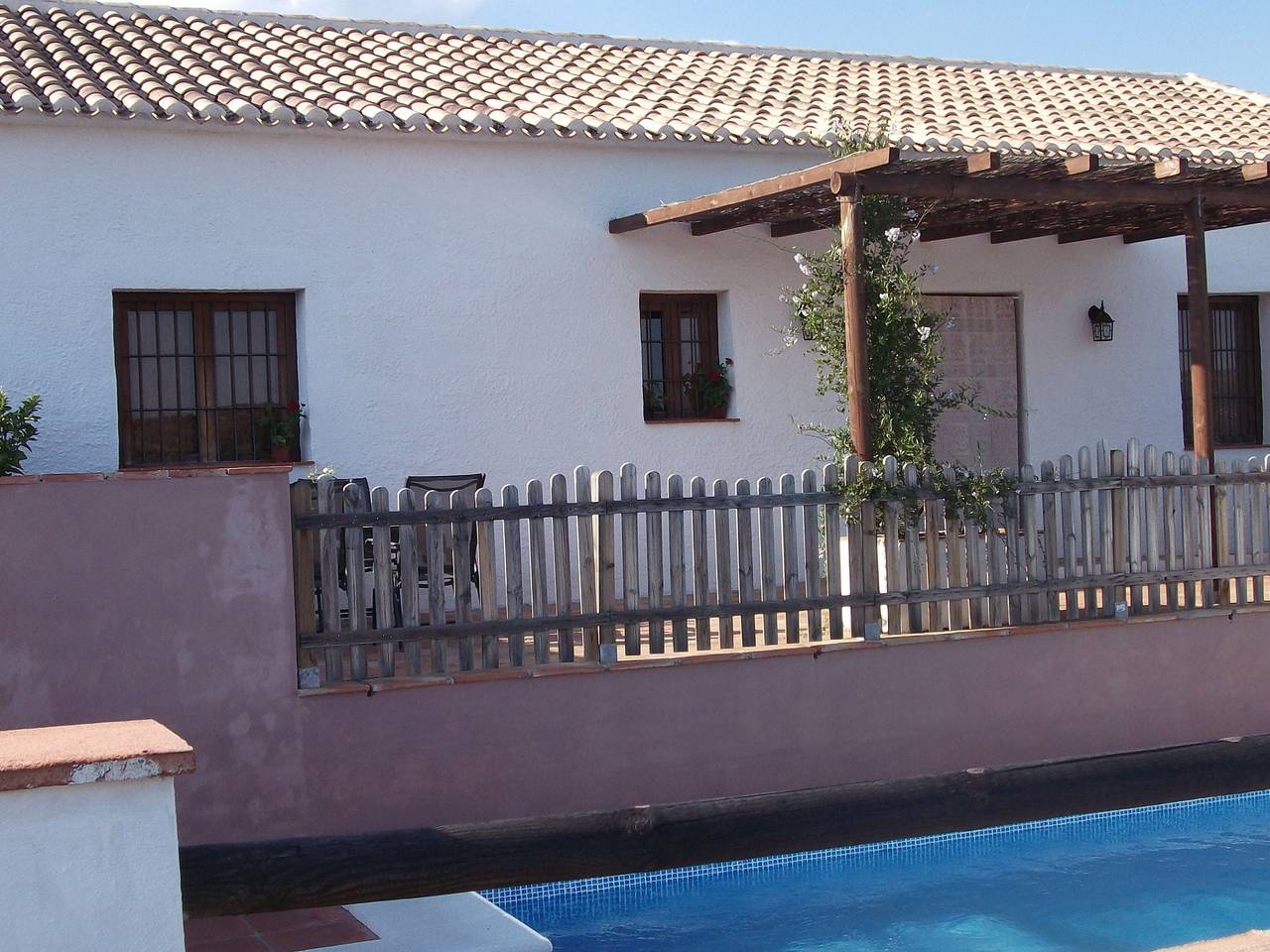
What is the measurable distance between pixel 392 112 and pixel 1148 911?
22.7 ft

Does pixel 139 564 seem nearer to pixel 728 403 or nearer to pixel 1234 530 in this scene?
pixel 728 403

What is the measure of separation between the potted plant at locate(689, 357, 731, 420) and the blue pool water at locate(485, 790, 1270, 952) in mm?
4241

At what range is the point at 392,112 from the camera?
32.7 ft

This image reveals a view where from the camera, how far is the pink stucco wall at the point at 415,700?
6172 mm

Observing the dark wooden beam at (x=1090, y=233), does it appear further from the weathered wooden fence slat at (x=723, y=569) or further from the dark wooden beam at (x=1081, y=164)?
the weathered wooden fence slat at (x=723, y=569)

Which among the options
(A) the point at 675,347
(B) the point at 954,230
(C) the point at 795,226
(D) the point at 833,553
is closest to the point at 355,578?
(D) the point at 833,553

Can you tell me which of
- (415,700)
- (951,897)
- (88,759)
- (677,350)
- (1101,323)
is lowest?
(951,897)

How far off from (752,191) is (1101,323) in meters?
4.53

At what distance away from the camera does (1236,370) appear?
13.3 m

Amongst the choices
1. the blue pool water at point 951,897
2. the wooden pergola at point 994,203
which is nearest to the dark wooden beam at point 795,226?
the wooden pergola at point 994,203

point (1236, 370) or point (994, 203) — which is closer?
point (994, 203)

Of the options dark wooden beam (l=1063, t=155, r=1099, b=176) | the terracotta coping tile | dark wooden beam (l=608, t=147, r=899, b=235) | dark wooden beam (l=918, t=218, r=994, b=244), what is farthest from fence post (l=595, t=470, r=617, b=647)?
dark wooden beam (l=918, t=218, r=994, b=244)

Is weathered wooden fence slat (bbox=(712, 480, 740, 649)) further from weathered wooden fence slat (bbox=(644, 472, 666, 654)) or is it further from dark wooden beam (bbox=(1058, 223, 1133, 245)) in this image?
dark wooden beam (bbox=(1058, 223, 1133, 245))

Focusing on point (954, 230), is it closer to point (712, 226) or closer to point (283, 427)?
point (712, 226)
